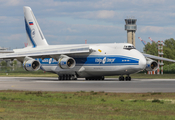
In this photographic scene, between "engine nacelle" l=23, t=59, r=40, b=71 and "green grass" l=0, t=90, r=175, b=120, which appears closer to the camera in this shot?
"green grass" l=0, t=90, r=175, b=120

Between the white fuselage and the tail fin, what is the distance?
788cm

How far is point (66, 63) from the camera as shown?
142 feet

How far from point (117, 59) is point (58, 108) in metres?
27.8

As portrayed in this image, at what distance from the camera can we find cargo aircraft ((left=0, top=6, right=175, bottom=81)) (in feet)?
138

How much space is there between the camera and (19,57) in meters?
47.0

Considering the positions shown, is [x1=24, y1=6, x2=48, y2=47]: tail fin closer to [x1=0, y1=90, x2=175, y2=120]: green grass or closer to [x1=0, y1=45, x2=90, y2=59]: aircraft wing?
[x1=0, y1=45, x2=90, y2=59]: aircraft wing

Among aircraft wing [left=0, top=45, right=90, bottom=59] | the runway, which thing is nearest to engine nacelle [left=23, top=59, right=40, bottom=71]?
aircraft wing [left=0, top=45, right=90, bottom=59]

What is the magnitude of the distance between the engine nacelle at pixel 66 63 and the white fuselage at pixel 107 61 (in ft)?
5.97

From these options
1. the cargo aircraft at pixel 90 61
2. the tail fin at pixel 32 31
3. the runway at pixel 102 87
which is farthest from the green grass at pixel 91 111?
the tail fin at pixel 32 31

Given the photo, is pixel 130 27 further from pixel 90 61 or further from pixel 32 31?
pixel 90 61

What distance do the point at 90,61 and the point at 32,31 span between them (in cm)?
1360

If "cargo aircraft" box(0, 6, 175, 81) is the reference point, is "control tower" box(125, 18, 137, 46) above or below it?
above

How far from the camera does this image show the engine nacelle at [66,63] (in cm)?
4328

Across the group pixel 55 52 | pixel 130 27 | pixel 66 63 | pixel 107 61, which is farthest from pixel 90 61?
pixel 130 27
